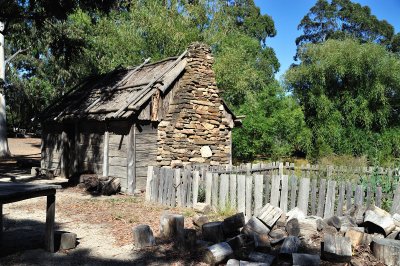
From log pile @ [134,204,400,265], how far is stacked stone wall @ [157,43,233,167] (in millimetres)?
6824

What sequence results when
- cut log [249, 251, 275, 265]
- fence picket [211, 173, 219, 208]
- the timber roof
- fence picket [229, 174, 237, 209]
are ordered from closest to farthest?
cut log [249, 251, 275, 265], fence picket [229, 174, 237, 209], fence picket [211, 173, 219, 208], the timber roof

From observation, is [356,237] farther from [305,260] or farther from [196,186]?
[196,186]

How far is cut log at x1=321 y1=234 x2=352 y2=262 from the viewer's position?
5.30 meters

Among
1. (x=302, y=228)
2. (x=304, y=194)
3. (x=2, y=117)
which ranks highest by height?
(x=2, y=117)

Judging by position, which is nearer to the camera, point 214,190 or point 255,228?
point 255,228

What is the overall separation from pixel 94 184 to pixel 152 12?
12900mm

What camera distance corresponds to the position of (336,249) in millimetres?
5332

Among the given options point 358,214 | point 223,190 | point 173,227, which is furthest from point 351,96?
point 173,227

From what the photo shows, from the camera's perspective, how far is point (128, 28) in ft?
75.7

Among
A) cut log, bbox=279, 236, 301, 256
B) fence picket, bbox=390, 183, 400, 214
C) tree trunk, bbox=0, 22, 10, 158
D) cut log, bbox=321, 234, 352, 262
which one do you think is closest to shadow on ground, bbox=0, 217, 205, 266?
cut log, bbox=279, 236, 301, 256

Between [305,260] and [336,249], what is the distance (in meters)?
0.61

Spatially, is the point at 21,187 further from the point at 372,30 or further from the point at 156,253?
the point at 372,30

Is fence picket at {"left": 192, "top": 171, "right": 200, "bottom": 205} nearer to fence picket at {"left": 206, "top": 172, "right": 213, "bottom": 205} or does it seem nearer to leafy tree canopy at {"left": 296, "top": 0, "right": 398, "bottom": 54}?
fence picket at {"left": 206, "top": 172, "right": 213, "bottom": 205}

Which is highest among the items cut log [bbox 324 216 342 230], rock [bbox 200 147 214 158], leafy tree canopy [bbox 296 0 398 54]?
leafy tree canopy [bbox 296 0 398 54]
